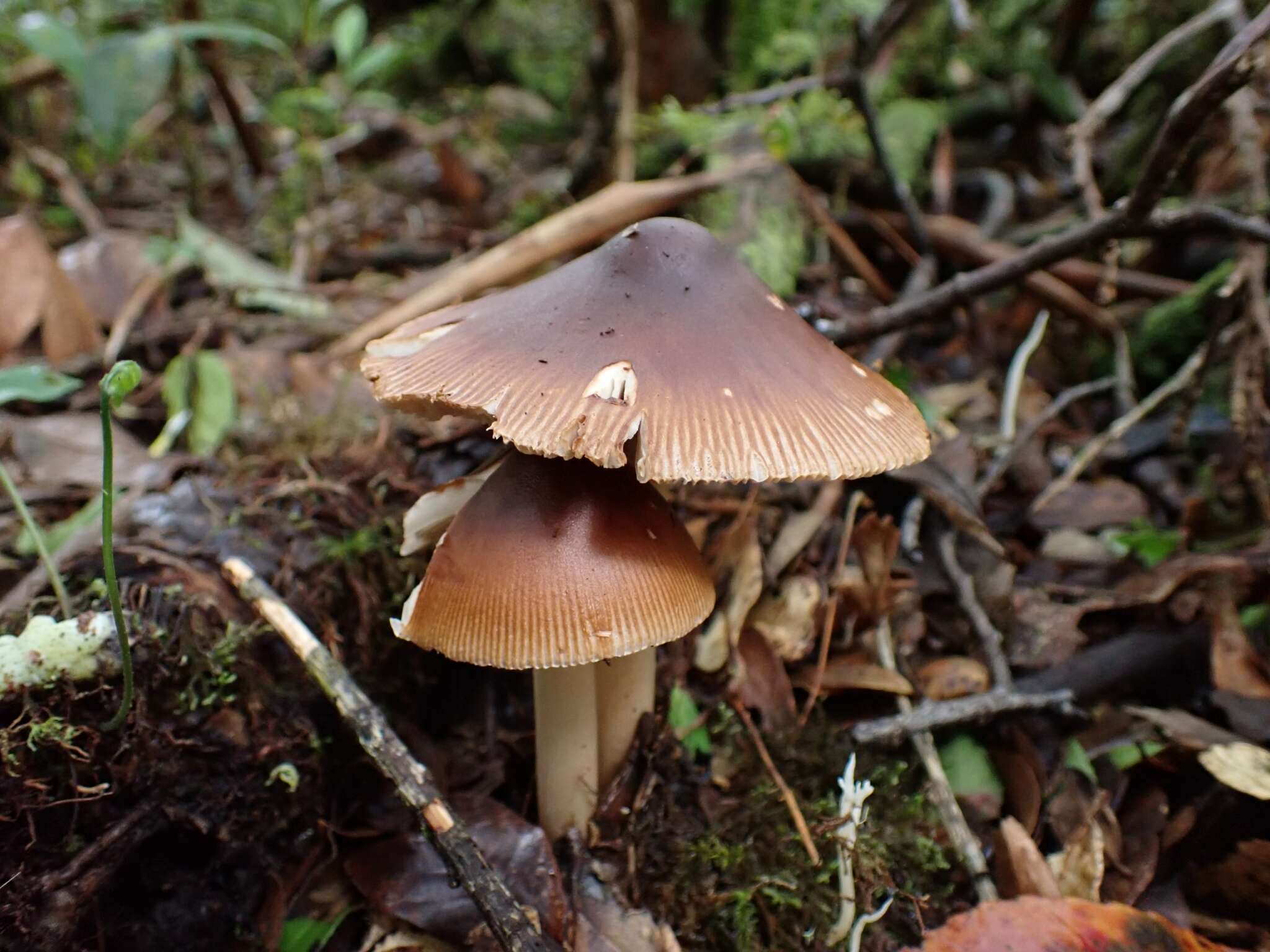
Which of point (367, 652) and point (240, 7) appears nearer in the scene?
point (367, 652)

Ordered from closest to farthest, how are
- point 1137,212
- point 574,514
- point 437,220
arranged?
point 574,514 < point 1137,212 < point 437,220

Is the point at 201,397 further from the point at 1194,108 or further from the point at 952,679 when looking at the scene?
the point at 1194,108

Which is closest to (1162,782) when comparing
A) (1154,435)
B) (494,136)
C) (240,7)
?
(1154,435)

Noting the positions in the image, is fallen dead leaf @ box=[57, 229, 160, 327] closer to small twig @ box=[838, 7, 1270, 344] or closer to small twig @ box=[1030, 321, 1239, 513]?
small twig @ box=[838, 7, 1270, 344]

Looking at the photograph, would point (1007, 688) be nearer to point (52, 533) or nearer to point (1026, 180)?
point (52, 533)

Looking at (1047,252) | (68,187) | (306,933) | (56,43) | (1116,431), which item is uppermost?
(56,43)

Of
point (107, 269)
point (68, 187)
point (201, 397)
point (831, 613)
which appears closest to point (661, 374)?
point (831, 613)
